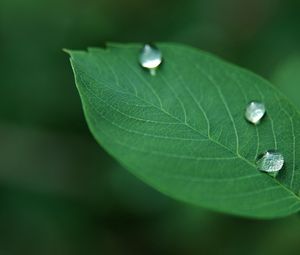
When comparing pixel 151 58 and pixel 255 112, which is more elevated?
pixel 151 58

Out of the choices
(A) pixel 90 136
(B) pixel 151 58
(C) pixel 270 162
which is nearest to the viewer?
(C) pixel 270 162

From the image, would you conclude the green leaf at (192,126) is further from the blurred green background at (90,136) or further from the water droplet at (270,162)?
the blurred green background at (90,136)

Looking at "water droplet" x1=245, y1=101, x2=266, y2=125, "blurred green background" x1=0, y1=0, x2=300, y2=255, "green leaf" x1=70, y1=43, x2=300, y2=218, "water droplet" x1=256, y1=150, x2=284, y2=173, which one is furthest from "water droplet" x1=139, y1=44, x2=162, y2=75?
"blurred green background" x1=0, y1=0, x2=300, y2=255

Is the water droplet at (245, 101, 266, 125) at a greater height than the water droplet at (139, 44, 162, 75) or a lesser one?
lesser

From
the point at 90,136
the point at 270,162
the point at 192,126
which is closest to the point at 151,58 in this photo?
the point at 192,126

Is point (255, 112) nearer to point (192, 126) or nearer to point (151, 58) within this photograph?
point (192, 126)

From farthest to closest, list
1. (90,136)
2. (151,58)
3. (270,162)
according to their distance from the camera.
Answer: (90,136) < (151,58) < (270,162)

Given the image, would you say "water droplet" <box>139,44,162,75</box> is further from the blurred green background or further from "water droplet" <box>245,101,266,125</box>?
the blurred green background
